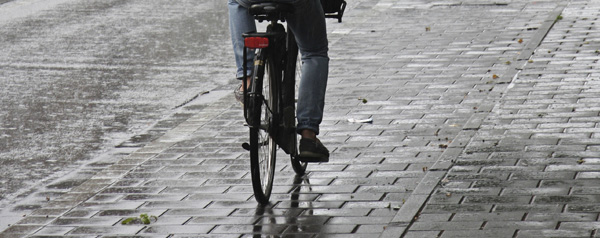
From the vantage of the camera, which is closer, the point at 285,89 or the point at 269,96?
the point at 269,96

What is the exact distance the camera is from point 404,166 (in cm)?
707

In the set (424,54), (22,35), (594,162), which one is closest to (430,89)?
(424,54)

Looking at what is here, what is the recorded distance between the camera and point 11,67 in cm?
1142

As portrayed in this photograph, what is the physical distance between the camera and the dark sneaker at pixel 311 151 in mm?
6305

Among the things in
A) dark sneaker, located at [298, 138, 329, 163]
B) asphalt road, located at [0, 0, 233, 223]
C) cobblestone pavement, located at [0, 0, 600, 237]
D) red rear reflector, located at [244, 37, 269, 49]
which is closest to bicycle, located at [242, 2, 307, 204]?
red rear reflector, located at [244, 37, 269, 49]

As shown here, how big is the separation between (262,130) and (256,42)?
28.0 inches

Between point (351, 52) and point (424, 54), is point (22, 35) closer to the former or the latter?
point (351, 52)

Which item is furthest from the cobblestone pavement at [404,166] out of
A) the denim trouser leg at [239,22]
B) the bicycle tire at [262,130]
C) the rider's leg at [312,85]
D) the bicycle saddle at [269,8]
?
the bicycle saddle at [269,8]

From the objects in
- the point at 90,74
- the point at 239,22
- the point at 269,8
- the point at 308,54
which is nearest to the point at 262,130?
the point at 308,54

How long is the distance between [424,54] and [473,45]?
0.72 m

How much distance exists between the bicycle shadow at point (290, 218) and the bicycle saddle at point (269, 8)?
1059 millimetres

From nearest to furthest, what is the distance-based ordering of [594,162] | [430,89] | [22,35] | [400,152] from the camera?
[594,162], [400,152], [430,89], [22,35]

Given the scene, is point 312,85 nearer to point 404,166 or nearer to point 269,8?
point 269,8

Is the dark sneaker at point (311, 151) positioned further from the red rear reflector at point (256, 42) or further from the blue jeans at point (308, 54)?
the red rear reflector at point (256, 42)
